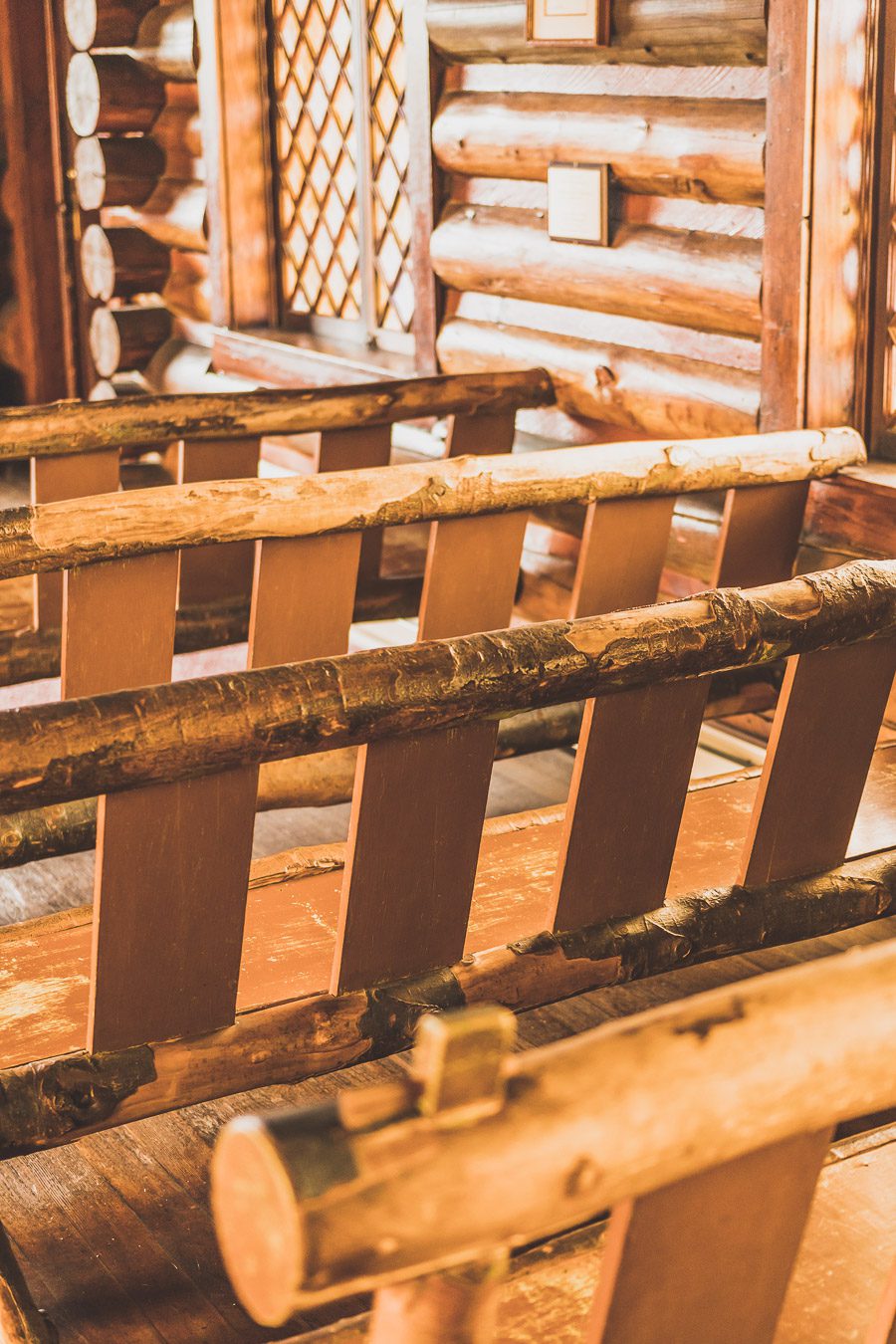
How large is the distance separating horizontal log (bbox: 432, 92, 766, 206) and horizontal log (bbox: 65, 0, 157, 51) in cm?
229

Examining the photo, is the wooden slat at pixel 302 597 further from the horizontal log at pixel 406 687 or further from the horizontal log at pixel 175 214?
the horizontal log at pixel 175 214

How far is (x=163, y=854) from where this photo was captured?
1556 mm

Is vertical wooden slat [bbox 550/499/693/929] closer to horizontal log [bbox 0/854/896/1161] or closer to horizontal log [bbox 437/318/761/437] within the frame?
horizontal log [bbox 0/854/896/1161]

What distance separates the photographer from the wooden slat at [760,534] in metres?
3.23

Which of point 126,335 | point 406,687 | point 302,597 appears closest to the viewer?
point 406,687

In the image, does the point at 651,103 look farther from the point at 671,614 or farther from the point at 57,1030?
the point at 57,1030

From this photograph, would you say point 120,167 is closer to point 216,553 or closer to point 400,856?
point 216,553

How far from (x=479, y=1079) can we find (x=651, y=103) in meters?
3.49

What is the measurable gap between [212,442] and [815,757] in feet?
6.42

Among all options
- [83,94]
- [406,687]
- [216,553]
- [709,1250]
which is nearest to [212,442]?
[216,553]

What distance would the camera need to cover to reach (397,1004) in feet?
5.87

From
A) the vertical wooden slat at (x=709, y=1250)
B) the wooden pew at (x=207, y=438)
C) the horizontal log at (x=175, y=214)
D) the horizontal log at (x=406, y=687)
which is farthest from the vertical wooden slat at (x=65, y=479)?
the horizontal log at (x=175, y=214)

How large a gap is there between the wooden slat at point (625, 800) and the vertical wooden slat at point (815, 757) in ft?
0.48

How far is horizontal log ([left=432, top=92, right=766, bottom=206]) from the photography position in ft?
11.3
